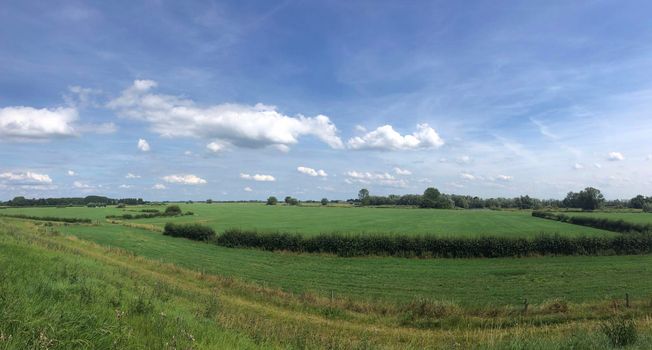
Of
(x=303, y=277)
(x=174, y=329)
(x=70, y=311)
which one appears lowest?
(x=303, y=277)

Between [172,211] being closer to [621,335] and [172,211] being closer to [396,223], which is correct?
[396,223]

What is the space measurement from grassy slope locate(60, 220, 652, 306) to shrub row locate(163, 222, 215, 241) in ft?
44.5

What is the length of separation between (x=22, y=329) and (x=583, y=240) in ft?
171

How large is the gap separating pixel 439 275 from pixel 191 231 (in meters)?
43.9

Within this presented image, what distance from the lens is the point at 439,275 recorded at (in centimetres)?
3353

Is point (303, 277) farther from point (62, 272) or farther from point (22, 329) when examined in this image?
point (22, 329)

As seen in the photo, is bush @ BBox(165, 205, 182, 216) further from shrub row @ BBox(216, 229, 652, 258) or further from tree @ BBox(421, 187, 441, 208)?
tree @ BBox(421, 187, 441, 208)

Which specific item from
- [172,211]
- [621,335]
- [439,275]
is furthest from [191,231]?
[172,211]

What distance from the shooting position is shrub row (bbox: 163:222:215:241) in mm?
62531

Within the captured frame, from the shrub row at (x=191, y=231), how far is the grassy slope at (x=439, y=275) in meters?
13.6

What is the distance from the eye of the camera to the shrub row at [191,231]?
62.5 metres

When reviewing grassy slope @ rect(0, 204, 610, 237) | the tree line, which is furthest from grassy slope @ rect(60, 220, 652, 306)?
the tree line

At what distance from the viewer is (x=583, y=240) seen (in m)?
45.1

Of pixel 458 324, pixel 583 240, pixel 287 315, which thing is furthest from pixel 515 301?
pixel 583 240
